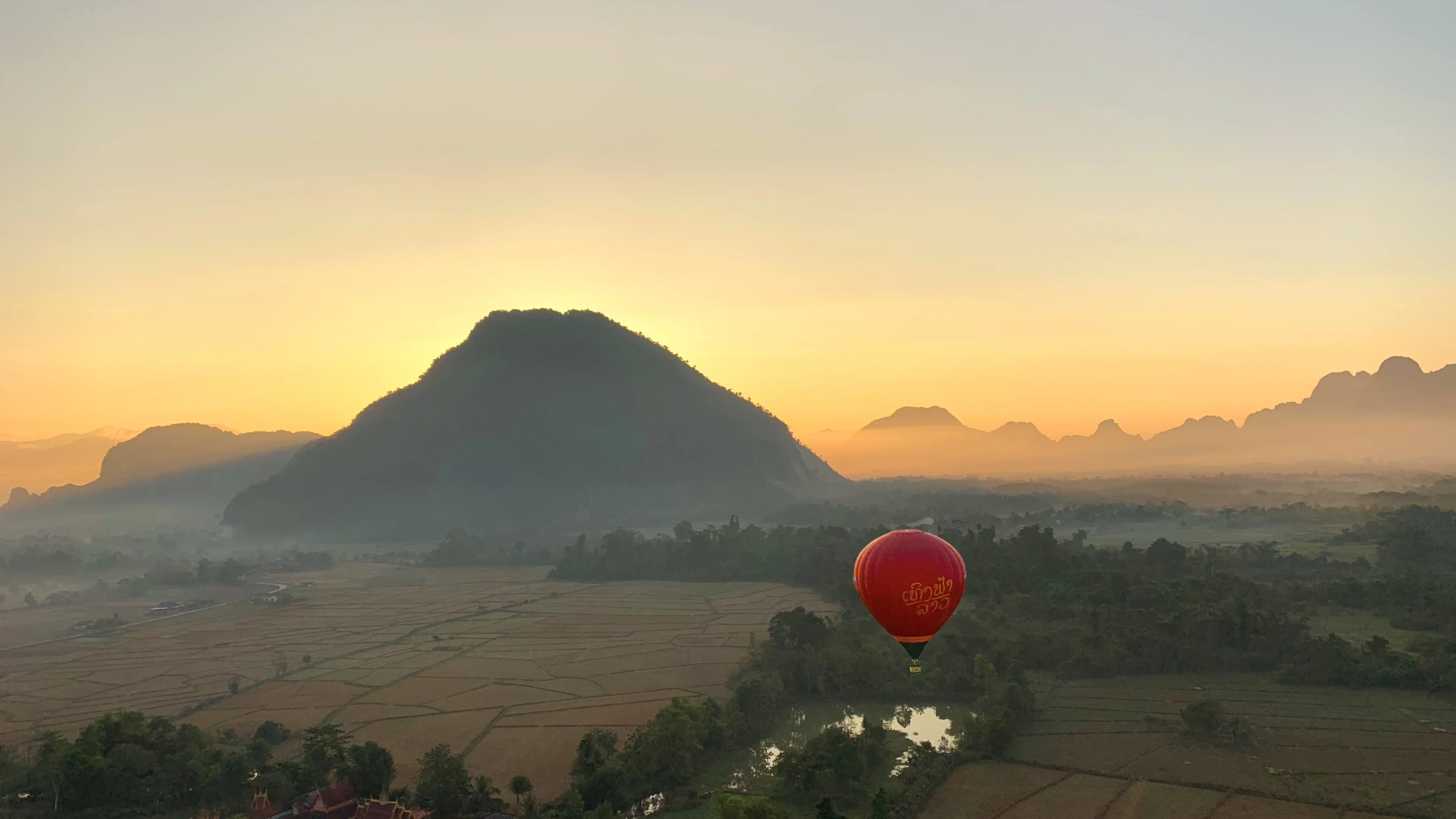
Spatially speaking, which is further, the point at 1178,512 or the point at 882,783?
the point at 1178,512

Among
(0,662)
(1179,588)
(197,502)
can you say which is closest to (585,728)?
(1179,588)

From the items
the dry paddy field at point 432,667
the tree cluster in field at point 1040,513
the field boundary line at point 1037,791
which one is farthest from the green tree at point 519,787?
the tree cluster in field at point 1040,513

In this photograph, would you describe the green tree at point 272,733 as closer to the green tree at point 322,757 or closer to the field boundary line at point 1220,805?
the green tree at point 322,757

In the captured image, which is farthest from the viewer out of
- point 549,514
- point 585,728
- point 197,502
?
point 197,502

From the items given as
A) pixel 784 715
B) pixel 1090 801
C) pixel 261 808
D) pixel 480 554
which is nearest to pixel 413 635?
pixel 784 715

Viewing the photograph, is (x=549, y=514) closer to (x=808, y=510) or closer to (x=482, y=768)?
(x=808, y=510)
